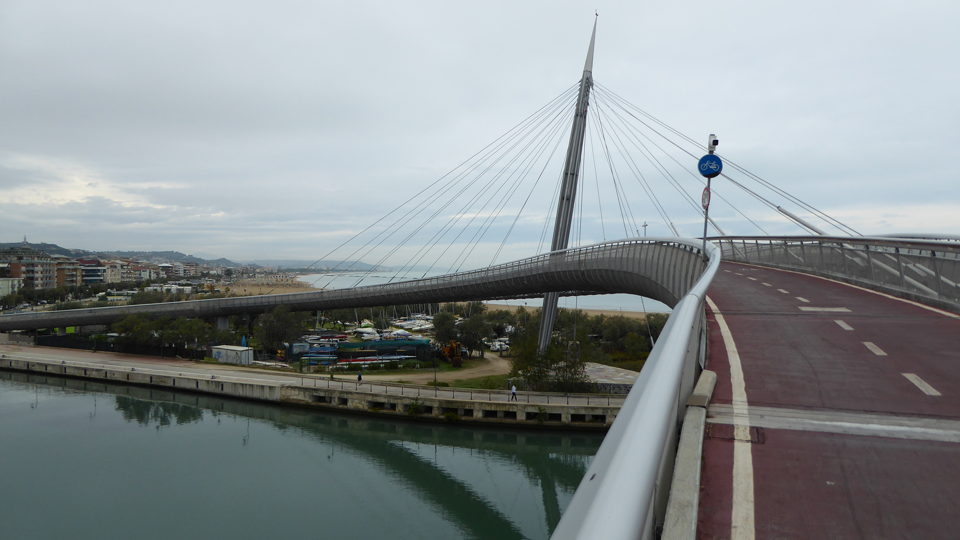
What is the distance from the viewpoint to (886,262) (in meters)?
11.5

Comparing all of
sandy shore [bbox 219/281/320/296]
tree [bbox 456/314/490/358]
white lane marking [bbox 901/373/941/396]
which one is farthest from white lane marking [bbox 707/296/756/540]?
sandy shore [bbox 219/281/320/296]

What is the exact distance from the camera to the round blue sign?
858 cm

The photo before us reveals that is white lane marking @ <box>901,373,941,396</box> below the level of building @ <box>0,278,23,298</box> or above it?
above

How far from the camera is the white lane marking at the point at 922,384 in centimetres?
470

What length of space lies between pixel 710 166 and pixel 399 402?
2286 cm

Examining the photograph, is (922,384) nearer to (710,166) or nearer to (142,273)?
(710,166)

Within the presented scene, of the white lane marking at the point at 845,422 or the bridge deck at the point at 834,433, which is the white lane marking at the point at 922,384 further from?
the white lane marking at the point at 845,422

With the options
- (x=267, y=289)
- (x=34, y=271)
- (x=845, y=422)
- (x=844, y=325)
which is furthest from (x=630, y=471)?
(x=267, y=289)

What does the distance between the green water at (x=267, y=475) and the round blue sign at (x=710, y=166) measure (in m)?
12.4

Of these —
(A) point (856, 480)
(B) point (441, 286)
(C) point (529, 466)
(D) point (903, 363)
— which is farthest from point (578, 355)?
(A) point (856, 480)

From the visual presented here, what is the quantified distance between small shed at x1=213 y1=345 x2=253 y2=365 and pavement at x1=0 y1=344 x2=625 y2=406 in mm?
1426

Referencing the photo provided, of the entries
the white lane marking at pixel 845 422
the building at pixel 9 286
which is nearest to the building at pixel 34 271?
the building at pixel 9 286

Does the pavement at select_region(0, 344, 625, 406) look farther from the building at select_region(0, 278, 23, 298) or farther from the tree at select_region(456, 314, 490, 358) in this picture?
the building at select_region(0, 278, 23, 298)

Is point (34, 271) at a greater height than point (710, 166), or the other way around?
point (710, 166)
